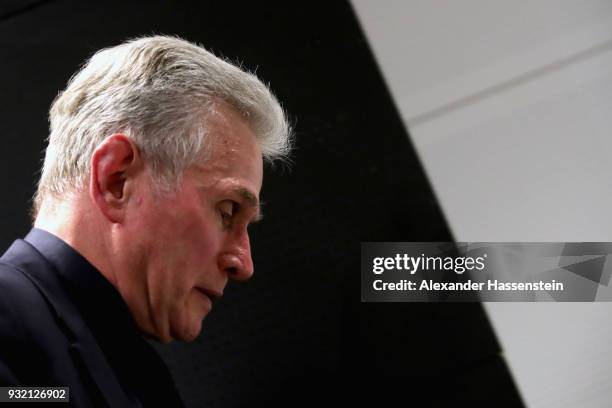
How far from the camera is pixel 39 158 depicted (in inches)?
47.6

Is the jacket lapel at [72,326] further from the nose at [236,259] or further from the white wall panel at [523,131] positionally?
the white wall panel at [523,131]

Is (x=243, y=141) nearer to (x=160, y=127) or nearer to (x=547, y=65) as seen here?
(x=160, y=127)

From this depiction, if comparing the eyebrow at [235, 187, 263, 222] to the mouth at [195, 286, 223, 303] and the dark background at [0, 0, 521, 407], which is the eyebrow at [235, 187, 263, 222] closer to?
the mouth at [195, 286, 223, 303]

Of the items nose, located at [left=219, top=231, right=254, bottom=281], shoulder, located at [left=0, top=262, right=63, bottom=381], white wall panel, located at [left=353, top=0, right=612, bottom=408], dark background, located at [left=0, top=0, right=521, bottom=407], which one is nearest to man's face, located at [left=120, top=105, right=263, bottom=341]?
nose, located at [left=219, top=231, right=254, bottom=281]

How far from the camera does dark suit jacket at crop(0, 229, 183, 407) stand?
676 millimetres

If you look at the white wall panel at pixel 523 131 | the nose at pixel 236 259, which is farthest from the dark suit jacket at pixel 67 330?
the white wall panel at pixel 523 131

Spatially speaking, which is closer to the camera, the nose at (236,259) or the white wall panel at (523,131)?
the nose at (236,259)

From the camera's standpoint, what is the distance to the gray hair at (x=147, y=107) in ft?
2.70

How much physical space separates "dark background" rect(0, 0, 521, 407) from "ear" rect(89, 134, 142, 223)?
41 centimetres

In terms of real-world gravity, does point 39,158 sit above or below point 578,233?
above

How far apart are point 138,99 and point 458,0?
70cm

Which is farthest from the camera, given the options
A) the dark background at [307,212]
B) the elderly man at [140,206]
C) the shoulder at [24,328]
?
the dark background at [307,212]

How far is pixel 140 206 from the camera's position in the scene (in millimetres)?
813

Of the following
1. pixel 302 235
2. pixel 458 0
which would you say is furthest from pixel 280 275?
pixel 458 0
